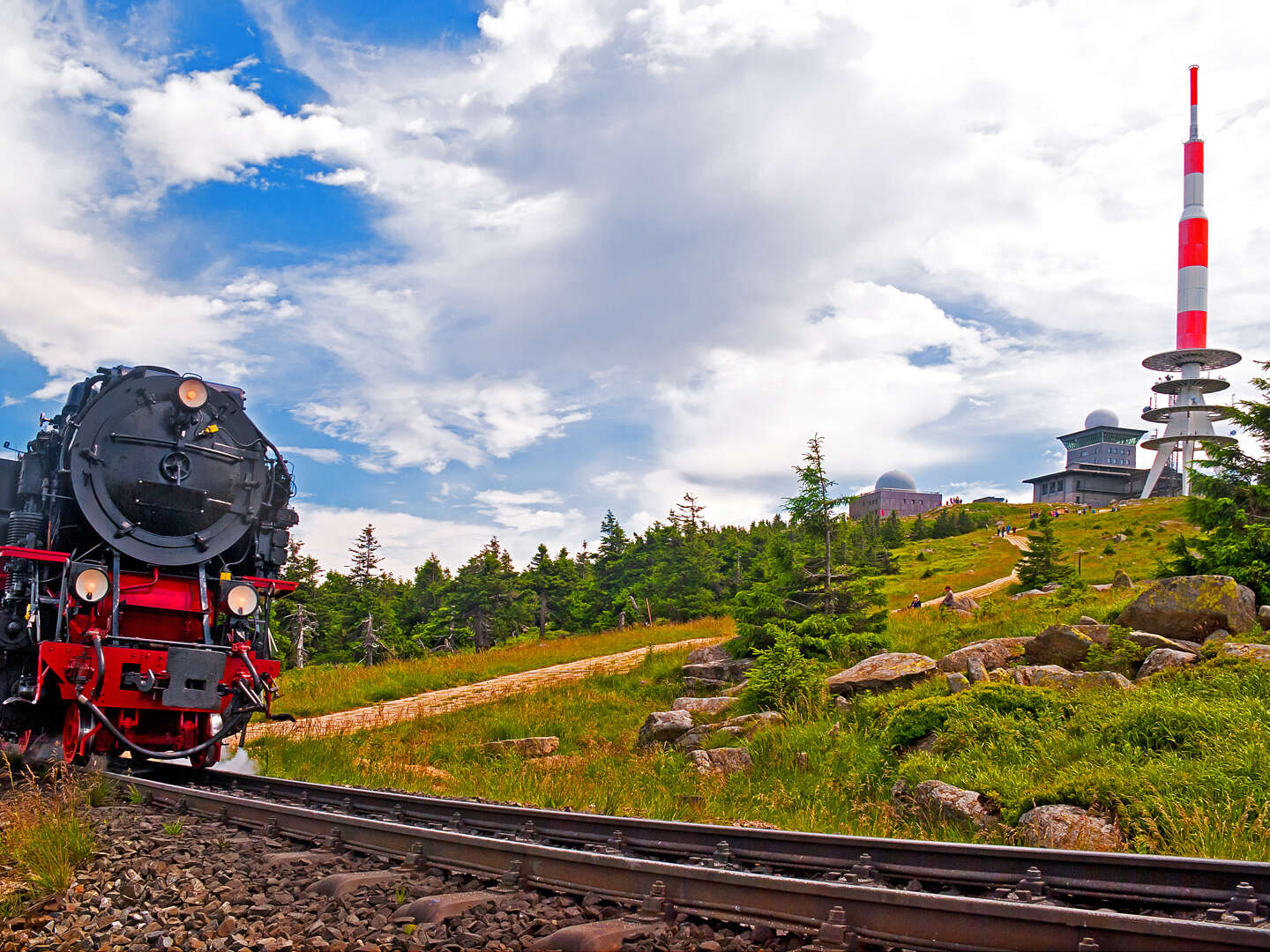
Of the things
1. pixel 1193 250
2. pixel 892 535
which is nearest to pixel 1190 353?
pixel 1193 250

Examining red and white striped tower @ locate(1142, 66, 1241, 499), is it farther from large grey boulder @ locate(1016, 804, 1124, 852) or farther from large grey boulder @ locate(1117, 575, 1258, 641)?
large grey boulder @ locate(1016, 804, 1124, 852)

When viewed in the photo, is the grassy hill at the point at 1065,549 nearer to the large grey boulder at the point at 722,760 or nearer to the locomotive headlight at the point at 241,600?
the large grey boulder at the point at 722,760

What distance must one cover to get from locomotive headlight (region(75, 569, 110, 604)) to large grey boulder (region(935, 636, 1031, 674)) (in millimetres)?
10825

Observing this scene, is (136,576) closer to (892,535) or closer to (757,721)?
(757,721)

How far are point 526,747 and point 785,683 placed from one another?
13.1 feet

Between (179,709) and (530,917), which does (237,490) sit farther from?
(530,917)

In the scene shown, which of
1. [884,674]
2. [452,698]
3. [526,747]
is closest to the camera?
[884,674]

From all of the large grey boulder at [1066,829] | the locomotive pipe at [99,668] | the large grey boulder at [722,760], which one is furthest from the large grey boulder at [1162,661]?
the locomotive pipe at [99,668]

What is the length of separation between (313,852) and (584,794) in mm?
3567

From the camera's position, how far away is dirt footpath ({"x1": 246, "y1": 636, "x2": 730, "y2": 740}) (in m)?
15.9

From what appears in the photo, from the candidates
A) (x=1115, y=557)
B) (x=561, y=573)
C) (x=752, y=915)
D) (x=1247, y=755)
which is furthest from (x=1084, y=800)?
(x=561, y=573)

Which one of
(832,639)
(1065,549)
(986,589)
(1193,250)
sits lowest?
(832,639)

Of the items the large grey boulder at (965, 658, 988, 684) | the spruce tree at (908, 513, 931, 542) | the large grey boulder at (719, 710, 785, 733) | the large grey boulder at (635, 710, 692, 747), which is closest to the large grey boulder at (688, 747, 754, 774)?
the large grey boulder at (719, 710, 785, 733)

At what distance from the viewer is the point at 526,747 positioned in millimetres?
12852
